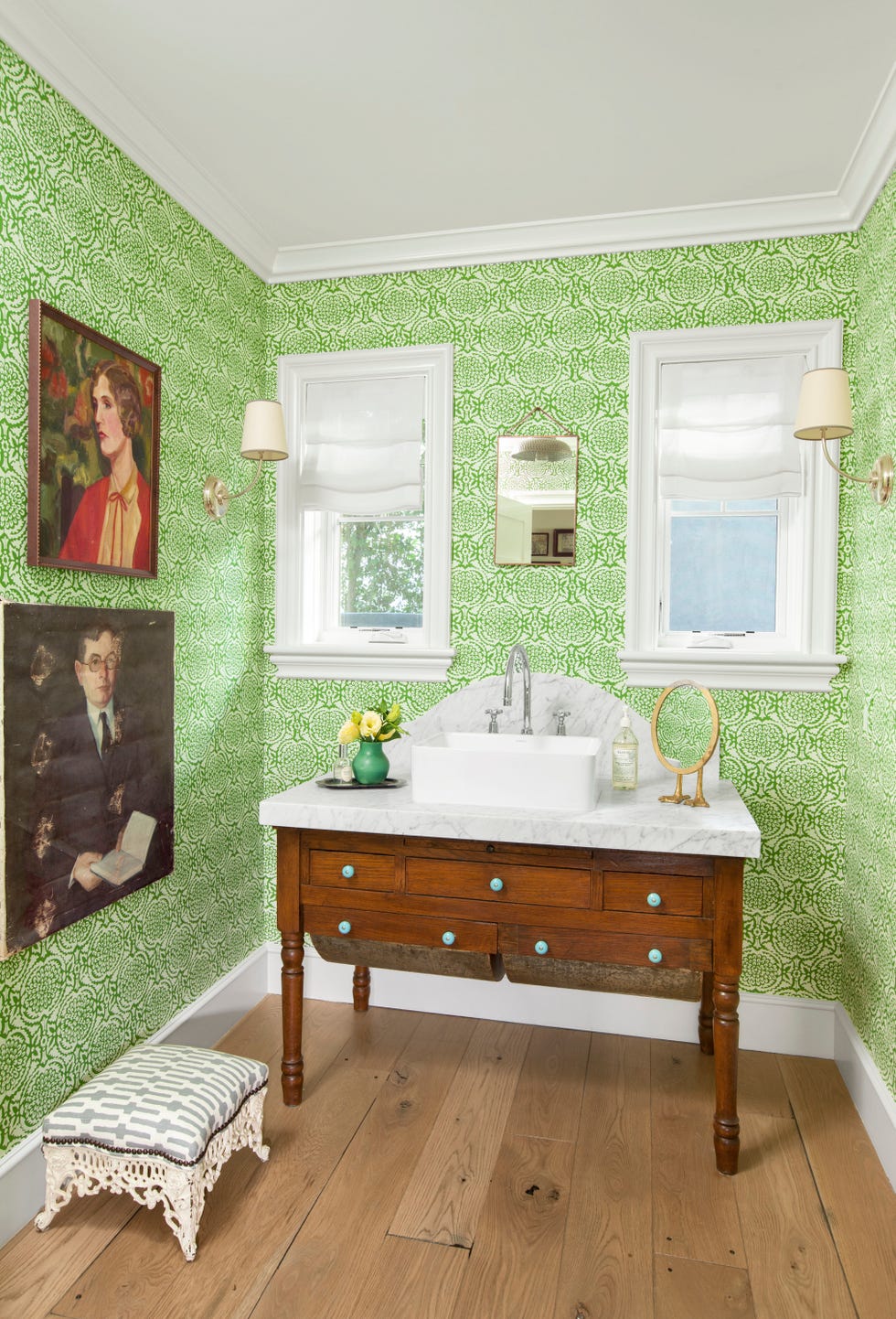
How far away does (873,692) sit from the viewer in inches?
98.2

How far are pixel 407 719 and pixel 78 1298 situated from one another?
1.83 meters

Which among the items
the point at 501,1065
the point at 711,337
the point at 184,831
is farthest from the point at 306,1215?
the point at 711,337

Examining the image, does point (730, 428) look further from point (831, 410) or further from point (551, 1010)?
point (551, 1010)

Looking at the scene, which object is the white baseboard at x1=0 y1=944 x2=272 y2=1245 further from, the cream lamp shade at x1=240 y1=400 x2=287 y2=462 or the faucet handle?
the cream lamp shade at x1=240 y1=400 x2=287 y2=462

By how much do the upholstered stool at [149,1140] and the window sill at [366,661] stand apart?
143 cm

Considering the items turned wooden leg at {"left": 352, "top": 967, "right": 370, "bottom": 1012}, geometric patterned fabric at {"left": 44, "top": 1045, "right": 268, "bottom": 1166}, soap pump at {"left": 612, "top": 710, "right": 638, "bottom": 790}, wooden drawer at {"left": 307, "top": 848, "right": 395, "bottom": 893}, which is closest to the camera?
geometric patterned fabric at {"left": 44, "top": 1045, "right": 268, "bottom": 1166}

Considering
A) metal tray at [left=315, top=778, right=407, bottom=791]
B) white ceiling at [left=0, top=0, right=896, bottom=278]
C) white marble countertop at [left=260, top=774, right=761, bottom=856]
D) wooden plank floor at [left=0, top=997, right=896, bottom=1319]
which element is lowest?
wooden plank floor at [left=0, top=997, right=896, bottom=1319]

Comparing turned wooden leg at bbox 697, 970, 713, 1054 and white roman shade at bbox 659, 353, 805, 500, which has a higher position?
white roman shade at bbox 659, 353, 805, 500

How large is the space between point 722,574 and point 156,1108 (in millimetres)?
2281

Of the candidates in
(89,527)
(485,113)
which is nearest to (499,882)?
(89,527)

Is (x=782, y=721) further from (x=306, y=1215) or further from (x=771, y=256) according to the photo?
(x=306, y=1215)

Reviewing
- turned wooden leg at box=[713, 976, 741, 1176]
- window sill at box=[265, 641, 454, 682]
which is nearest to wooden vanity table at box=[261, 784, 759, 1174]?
turned wooden leg at box=[713, 976, 741, 1176]

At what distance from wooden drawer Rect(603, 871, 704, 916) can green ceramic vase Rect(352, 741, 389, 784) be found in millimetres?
779

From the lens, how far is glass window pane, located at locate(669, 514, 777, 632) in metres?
2.89
